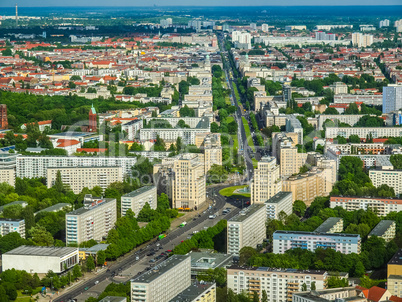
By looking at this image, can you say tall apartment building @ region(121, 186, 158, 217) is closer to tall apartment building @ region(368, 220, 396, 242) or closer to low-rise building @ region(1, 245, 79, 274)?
low-rise building @ region(1, 245, 79, 274)

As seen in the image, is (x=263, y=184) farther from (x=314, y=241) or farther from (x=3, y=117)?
(x=3, y=117)

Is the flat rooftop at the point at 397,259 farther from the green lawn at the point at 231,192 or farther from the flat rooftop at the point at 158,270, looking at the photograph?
the green lawn at the point at 231,192

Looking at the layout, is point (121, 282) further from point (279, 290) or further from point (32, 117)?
point (32, 117)

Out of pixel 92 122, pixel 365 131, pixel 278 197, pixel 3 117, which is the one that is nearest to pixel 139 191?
pixel 278 197

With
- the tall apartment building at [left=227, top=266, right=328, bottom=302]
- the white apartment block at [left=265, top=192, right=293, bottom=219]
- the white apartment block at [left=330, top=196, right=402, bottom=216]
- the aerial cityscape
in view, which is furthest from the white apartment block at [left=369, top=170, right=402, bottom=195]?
the tall apartment building at [left=227, top=266, right=328, bottom=302]

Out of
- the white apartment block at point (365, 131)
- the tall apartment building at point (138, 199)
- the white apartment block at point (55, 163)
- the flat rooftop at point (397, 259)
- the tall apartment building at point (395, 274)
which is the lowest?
the tall apartment building at point (395, 274)

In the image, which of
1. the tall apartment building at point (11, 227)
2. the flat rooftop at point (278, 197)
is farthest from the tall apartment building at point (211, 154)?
the tall apartment building at point (11, 227)
